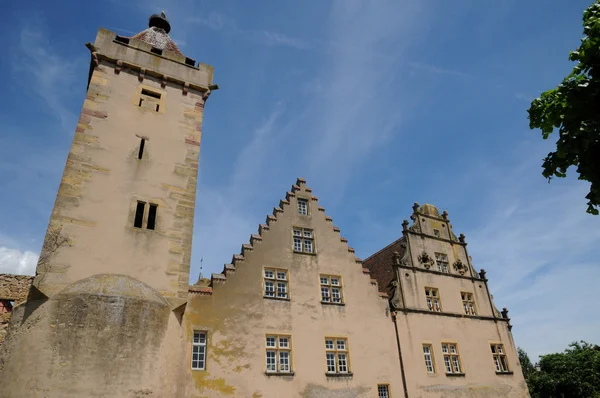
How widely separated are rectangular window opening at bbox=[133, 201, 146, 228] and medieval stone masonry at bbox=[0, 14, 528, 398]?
4 centimetres

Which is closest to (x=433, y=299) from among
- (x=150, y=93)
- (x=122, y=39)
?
(x=150, y=93)

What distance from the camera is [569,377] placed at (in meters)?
32.6

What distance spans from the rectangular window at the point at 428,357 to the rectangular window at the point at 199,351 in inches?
450

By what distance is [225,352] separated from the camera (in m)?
16.6

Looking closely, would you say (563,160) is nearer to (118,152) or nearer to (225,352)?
(225,352)

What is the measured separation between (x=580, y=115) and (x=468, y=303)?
1954 centimetres

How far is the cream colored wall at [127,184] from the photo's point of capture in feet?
48.8

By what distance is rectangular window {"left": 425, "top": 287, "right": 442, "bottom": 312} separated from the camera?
22766mm

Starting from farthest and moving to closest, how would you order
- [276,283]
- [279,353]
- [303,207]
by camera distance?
[303,207] → [276,283] → [279,353]

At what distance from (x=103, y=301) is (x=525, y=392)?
2292cm

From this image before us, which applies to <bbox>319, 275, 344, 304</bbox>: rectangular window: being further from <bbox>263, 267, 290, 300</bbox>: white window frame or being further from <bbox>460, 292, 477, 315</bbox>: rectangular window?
<bbox>460, 292, 477, 315</bbox>: rectangular window

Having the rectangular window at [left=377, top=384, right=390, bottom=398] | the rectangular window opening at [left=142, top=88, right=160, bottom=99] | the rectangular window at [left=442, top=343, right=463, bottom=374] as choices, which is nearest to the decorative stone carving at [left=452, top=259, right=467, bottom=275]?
the rectangular window at [left=442, top=343, right=463, bottom=374]

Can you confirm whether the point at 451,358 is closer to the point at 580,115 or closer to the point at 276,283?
the point at 276,283

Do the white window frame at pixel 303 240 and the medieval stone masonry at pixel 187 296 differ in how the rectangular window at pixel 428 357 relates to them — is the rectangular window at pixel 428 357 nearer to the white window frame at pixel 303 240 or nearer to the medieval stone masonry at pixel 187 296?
the medieval stone masonry at pixel 187 296
